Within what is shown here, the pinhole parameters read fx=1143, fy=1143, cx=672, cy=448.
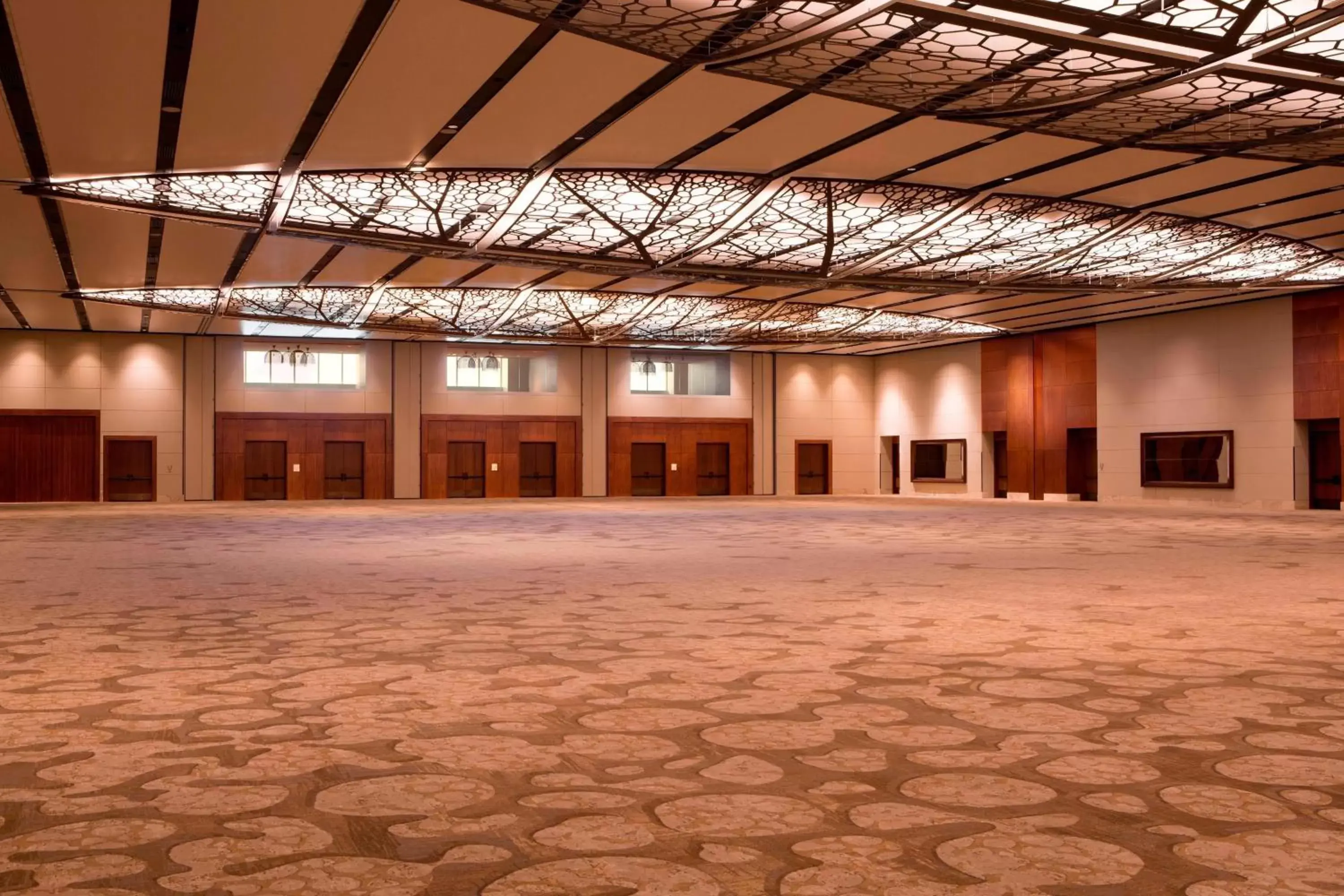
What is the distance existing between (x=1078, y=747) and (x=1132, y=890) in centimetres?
153

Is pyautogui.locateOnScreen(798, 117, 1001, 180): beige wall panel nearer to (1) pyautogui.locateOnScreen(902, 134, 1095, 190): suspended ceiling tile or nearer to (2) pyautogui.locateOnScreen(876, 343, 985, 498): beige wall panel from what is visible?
(1) pyautogui.locateOnScreen(902, 134, 1095, 190): suspended ceiling tile

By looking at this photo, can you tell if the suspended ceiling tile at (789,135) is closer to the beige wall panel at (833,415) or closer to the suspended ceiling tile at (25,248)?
the suspended ceiling tile at (25,248)

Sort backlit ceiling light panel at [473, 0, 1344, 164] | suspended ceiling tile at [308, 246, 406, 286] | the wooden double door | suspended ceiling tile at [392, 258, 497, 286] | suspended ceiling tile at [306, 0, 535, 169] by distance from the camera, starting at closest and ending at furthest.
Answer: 1. backlit ceiling light panel at [473, 0, 1344, 164]
2. suspended ceiling tile at [306, 0, 535, 169]
3. suspended ceiling tile at [308, 246, 406, 286]
4. suspended ceiling tile at [392, 258, 497, 286]
5. the wooden double door

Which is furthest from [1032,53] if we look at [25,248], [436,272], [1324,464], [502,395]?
[502,395]

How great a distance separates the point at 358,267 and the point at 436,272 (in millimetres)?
1718

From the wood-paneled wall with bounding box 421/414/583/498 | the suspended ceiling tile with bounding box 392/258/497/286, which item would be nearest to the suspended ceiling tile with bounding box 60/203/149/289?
the suspended ceiling tile with bounding box 392/258/497/286

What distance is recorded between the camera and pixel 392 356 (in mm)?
37562

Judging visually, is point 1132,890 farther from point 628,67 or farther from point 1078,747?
point 628,67

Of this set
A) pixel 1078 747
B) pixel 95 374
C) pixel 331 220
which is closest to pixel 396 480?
pixel 95 374

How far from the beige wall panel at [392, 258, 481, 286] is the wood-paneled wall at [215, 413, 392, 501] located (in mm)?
11218

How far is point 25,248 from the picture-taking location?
21828mm

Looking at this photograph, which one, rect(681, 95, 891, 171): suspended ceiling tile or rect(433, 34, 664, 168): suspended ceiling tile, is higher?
rect(681, 95, 891, 171): suspended ceiling tile

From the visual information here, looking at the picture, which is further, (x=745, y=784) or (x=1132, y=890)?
(x=745, y=784)

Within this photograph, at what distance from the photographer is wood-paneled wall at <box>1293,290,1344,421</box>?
27250mm
